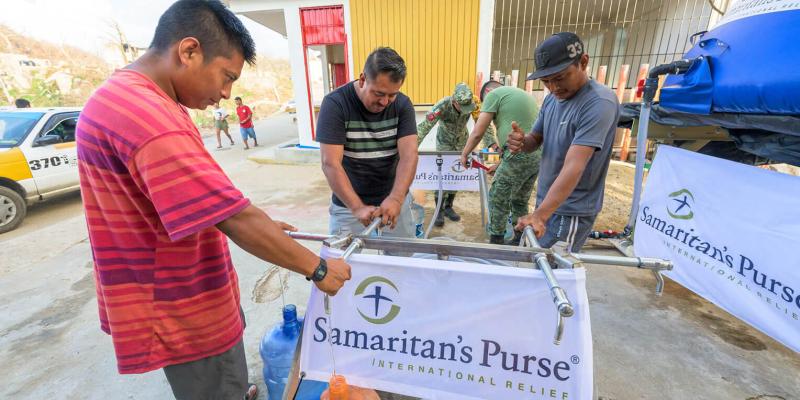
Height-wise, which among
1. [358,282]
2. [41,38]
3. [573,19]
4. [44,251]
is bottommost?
[44,251]

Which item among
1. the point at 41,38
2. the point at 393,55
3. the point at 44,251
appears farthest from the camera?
the point at 41,38

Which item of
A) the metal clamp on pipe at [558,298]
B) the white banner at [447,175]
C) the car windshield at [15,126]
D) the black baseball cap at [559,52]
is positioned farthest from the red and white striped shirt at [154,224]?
the car windshield at [15,126]

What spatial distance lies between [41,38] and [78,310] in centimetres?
3963

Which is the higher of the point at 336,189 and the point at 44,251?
the point at 336,189

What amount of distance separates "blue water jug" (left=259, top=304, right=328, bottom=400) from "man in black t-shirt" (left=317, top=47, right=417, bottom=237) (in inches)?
22.5

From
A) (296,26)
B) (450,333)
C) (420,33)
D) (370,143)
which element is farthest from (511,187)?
(296,26)

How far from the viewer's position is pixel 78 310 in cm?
278

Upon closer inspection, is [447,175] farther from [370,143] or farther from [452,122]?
[370,143]

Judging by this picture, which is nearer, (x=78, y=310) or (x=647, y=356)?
(x=647, y=356)

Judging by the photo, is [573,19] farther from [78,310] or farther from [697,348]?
[78,310]

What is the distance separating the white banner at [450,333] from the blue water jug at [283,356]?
471mm

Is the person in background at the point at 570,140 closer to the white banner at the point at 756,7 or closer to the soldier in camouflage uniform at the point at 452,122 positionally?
the white banner at the point at 756,7

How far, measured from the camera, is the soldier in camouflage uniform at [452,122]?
388 centimetres

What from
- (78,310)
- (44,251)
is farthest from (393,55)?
(44,251)
